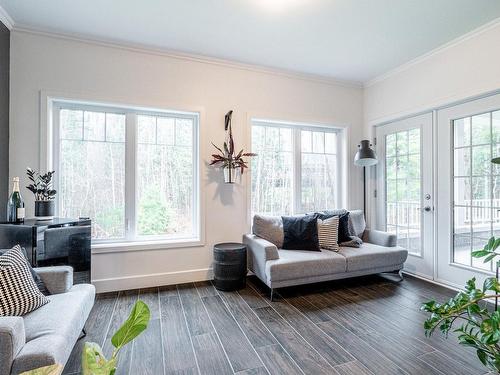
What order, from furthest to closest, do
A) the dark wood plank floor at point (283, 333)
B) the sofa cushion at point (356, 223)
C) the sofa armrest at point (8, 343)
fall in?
the sofa cushion at point (356, 223), the dark wood plank floor at point (283, 333), the sofa armrest at point (8, 343)

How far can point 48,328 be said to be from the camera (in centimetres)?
152

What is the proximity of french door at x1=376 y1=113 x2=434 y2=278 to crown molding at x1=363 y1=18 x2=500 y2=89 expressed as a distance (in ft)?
2.25

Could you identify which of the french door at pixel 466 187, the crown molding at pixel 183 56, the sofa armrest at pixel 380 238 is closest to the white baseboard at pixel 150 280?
the sofa armrest at pixel 380 238

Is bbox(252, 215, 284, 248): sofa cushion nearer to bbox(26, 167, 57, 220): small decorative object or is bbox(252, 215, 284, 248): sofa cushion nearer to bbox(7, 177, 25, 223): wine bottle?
bbox(26, 167, 57, 220): small decorative object

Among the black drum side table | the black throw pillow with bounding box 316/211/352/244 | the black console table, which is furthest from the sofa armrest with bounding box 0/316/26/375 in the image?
the black throw pillow with bounding box 316/211/352/244

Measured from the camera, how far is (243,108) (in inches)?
144

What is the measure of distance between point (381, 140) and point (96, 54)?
3.92 m

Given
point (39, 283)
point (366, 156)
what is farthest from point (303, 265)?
point (39, 283)

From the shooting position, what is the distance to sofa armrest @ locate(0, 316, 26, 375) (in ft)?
4.05

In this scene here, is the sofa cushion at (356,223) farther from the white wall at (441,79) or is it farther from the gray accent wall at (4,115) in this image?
the gray accent wall at (4,115)

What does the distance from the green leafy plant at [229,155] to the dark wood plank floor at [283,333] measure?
58.6 inches

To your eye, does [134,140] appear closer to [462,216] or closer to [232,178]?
[232,178]

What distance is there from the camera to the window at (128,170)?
10.3ft

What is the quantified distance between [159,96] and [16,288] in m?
2.37
